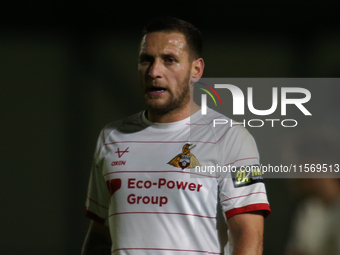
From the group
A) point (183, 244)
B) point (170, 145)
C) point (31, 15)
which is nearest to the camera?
point (183, 244)

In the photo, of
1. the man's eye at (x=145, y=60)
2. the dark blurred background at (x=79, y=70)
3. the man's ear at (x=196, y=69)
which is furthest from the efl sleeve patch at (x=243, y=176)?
the dark blurred background at (x=79, y=70)

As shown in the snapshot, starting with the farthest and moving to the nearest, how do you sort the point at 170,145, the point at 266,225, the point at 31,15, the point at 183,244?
the point at 31,15, the point at 266,225, the point at 170,145, the point at 183,244

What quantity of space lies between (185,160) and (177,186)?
10 cm

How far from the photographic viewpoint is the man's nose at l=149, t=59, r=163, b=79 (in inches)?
61.0

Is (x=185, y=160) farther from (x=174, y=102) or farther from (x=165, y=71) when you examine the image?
(x=165, y=71)

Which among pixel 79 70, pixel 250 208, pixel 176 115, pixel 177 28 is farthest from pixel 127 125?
pixel 79 70

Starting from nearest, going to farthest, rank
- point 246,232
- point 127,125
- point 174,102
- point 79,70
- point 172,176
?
point 246,232 → point 172,176 → point 174,102 → point 127,125 → point 79,70

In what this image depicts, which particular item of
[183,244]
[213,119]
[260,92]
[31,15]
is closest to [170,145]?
[213,119]

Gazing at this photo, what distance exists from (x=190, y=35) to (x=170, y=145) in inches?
17.8

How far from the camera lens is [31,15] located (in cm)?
294

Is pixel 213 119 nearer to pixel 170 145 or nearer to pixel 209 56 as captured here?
pixel 170 145

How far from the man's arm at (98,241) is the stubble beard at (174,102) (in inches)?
20.2

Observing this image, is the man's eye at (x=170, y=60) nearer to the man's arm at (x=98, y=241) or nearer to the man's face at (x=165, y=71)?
the man's face at (x=165, y=71)

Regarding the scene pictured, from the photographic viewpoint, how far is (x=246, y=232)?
1377mm
